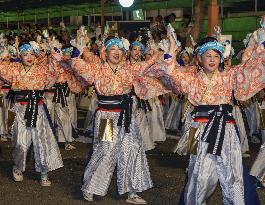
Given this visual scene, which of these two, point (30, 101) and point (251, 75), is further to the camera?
point (30, 101)

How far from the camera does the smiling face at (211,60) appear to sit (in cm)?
670

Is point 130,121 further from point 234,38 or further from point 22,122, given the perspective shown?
point 234,38

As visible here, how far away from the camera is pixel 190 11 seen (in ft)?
68.3

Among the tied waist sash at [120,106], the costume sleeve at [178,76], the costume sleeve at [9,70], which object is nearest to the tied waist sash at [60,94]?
the costume sleeve at [9,70]

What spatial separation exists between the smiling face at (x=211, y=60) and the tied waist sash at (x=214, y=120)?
1.16 ft

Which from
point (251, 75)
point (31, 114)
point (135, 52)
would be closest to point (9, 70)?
point (31, 114)

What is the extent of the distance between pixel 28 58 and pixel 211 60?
3.09 m

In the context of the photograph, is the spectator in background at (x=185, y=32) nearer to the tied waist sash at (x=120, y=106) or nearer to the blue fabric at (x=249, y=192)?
the tied waist sash at (x=120, y=106)

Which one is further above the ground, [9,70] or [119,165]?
[9,70]

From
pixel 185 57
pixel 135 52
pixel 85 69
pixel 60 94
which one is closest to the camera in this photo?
pixel 85 69

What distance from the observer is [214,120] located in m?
6.68

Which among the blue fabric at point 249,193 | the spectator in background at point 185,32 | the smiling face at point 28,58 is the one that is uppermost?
the spectator in background at point 185,32

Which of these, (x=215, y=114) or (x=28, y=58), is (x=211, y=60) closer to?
(x=215, y=114)

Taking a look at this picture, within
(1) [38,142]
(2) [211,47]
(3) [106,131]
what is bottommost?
(1) [38,142]
